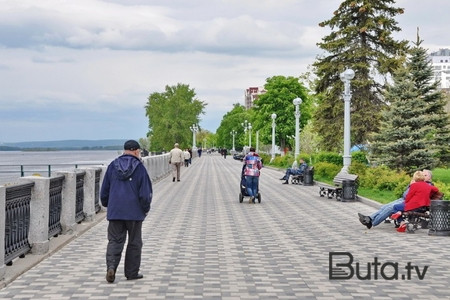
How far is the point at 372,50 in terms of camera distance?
150ft

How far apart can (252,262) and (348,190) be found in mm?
11901

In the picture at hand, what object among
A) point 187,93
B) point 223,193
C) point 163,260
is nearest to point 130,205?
point 163,260

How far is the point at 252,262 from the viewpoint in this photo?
932cm

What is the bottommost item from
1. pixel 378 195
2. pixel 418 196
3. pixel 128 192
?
pixel 378 195

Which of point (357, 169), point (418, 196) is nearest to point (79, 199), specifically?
point (418, 196)

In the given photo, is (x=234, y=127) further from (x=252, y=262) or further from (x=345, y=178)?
(x=252, y=262)

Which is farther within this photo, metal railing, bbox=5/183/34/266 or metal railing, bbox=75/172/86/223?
metal railing, bbox=75/172/86/223

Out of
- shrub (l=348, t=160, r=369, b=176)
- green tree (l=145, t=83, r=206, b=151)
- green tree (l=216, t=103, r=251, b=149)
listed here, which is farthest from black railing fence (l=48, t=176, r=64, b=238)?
green tree (l=216, t=103, r=251, b=149)

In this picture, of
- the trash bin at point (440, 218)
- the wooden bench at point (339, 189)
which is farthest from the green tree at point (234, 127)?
the trash bin at point (440, 218)

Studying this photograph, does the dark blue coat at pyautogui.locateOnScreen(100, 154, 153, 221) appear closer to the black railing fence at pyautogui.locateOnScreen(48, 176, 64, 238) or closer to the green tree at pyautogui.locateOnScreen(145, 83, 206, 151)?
the black railing fence at pyautogui.locateOnScreen(48, 176, 64, 238)

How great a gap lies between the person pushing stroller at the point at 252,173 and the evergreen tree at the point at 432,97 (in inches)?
625

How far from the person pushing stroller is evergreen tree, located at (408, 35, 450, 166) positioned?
625 inches

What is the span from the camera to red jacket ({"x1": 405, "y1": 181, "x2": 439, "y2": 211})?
13.2m

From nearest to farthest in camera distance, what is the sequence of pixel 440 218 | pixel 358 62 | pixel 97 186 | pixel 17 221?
pixel 17 221
pixel 440 218
pixel 97 186
pixel 358 62
